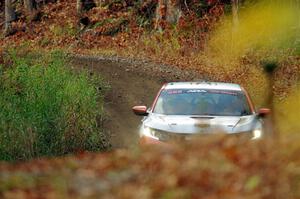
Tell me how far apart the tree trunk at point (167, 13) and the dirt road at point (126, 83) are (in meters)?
5.29

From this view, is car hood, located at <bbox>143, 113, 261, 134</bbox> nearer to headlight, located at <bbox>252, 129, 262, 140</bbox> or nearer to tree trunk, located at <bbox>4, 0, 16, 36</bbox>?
headlight, located at <bbox>252, 129, 262, 140</bbox>

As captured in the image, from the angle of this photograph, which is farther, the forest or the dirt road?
the dirt road

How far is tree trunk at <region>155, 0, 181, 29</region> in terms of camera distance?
36.8 metres

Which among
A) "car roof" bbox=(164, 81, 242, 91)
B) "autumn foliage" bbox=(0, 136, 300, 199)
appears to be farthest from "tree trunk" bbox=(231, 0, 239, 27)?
"autumn foliage" bbox=(0, 136, 300, 199)

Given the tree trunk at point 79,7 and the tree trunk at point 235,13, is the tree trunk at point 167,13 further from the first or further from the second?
the tree trunk at point 79,7

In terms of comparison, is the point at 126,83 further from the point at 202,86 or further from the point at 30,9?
the point at 30,9

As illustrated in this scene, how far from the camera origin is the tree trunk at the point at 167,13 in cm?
3684

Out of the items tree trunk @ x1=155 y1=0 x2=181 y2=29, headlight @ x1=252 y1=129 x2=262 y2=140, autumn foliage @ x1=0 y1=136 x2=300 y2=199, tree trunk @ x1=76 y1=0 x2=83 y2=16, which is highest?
autumn foliage @ x1=0 y1=136 x2=300 y2=199

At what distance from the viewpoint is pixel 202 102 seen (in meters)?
12.6

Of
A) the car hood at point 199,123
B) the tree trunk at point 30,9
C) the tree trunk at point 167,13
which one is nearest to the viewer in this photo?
the car hood at point 199,123

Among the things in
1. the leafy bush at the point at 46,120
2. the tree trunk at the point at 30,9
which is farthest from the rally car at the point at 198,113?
the tree trunk at the point at 30,9

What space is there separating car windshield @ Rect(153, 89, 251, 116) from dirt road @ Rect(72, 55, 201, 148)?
10.1 ft

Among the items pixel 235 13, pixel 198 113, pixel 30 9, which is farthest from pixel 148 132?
pixel 30 9

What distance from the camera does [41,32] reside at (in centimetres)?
4384
